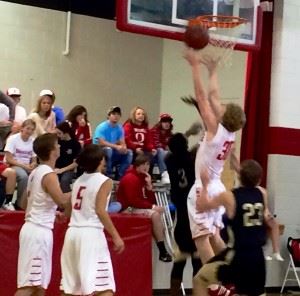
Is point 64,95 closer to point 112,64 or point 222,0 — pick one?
point 112,64

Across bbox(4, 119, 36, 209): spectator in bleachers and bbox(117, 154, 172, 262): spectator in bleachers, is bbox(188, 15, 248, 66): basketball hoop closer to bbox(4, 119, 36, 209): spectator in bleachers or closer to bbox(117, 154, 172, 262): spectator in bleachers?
bbox(117, 154, 172, 262): spectator in bleachers

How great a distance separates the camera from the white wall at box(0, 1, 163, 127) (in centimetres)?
1443

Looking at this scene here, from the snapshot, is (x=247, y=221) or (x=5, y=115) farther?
(x=5, y=115)

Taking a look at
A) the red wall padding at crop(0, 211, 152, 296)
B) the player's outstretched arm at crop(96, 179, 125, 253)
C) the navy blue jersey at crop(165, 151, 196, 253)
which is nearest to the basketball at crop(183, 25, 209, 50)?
the navy blue jersey at crop(165, 151, 196, 253)

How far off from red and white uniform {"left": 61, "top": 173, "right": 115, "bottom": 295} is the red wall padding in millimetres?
2286

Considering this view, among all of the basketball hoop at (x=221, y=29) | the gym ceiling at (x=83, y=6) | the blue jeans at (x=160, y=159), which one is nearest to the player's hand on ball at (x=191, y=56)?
the basketball hoop at (x=221, y=29)

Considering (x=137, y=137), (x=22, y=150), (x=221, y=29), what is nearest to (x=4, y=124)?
(x=22, y=150)

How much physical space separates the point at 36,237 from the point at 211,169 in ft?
5.74

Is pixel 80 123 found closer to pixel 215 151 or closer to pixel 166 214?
pixel 166 214

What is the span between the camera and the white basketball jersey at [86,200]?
6609 mm

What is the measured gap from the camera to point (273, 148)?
12711 millimetres

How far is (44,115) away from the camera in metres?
11.3

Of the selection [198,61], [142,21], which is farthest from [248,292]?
[142,21]

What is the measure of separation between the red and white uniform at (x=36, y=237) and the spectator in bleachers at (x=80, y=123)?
4790 millimetres
